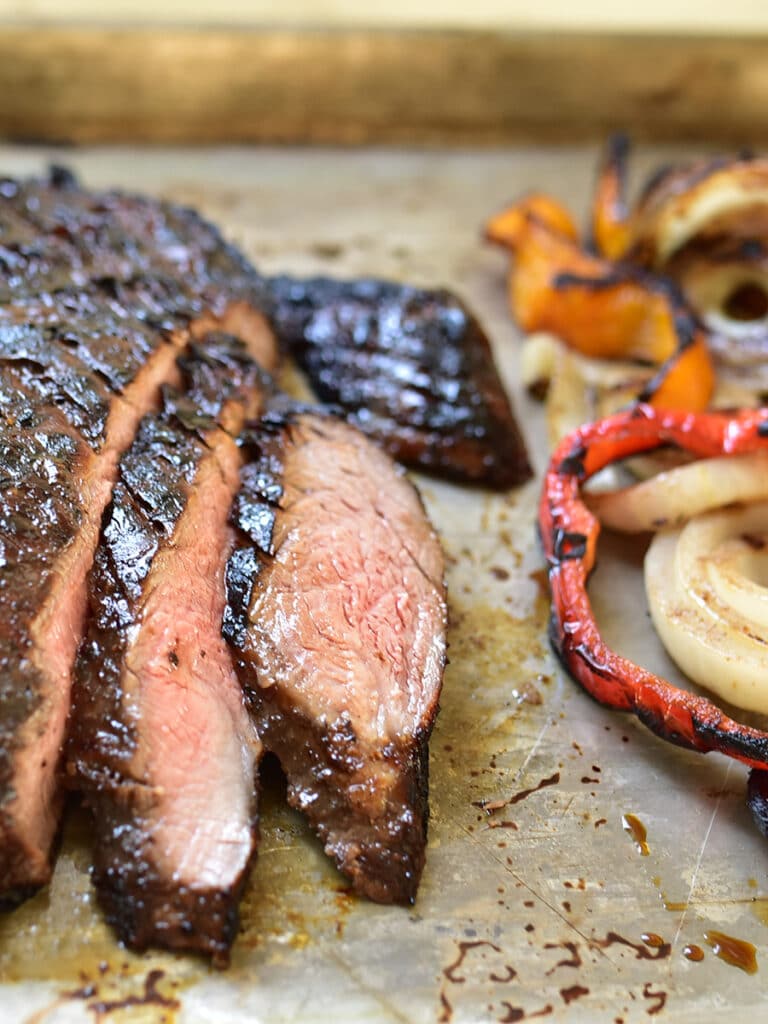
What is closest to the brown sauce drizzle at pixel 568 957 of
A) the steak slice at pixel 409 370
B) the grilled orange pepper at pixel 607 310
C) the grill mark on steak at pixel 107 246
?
the steak slice at pixel 409 370

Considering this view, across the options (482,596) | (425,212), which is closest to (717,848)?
(482,596)

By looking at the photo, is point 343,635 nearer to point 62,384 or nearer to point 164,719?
point 164,719

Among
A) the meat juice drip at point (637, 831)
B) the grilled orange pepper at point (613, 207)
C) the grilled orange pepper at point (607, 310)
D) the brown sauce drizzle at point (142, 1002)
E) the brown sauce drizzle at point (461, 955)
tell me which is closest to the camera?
the brown sauce drizzle at point (142, 1002)

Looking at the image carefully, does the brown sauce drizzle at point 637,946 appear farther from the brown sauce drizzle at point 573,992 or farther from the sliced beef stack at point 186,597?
the sliced beef stack at point 186,597

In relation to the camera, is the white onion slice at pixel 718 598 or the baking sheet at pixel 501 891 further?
the white onion slice at pixel 718 598

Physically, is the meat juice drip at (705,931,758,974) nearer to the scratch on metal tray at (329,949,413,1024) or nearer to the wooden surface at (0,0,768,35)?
the scratch on metal tray at (329,949,413,1024)

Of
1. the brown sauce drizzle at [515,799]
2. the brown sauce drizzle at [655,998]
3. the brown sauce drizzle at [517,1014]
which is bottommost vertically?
the brown sauce drizzle at [517,1014]

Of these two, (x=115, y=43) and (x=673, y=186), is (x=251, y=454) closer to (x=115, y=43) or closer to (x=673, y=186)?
(x=673, y=186)
